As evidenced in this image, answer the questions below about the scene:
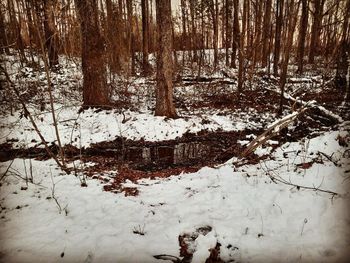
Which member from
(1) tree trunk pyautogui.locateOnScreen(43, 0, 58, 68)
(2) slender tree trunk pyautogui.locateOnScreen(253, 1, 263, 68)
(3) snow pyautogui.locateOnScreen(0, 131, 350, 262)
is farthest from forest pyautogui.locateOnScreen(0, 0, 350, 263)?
(2) slender tree trunk pyautogui.locateOnScreen(253, 1, 263, 68)

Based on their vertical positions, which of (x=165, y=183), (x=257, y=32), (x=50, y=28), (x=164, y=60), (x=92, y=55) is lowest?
(x=165, y=183)

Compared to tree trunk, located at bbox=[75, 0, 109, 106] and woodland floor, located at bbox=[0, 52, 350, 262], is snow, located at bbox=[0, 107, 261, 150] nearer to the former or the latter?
woodland floor, located at bbox=[0, 52, 350, 262]

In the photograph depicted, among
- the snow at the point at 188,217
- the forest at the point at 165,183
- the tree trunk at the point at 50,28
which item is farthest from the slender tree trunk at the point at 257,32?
the tree trunk at the point at 50,28

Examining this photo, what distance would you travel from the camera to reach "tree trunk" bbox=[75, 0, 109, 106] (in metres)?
8.92

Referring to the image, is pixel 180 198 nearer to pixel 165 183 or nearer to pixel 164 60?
pixel 165 183

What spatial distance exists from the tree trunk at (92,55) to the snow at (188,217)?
5.01 meters

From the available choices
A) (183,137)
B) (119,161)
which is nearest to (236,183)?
(119,161)

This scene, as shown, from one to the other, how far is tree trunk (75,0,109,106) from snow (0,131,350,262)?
16.4 ft

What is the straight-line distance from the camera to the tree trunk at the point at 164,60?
27.8 feet

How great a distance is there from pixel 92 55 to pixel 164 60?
8.36ft

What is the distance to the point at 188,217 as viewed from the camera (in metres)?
3.98

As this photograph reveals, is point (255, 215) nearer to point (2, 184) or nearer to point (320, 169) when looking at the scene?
point (320, 169)

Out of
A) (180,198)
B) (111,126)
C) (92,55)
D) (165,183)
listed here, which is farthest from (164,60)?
(180,198)

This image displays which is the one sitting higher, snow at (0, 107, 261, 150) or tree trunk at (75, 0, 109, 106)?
tree trunk at (75, 0, 109, 106)
